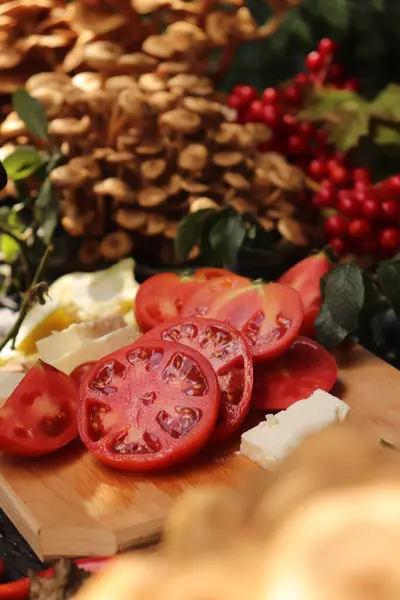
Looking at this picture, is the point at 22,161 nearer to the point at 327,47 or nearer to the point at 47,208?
the point at 47,208

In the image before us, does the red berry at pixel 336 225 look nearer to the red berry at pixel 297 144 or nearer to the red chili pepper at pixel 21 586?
the red berry at pixel 297 144

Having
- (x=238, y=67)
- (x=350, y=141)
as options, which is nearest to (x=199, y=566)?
(x=350, y=141)

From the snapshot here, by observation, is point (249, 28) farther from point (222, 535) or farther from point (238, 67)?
point (222, 535)

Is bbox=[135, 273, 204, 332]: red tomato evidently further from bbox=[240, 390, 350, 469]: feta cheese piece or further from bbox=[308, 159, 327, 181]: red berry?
bbox=[308, 159, 327, 181]: red berry

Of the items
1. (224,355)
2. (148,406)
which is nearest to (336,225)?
(224,355)

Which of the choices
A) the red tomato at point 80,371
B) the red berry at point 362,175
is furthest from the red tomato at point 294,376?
the red berry at point 362,175

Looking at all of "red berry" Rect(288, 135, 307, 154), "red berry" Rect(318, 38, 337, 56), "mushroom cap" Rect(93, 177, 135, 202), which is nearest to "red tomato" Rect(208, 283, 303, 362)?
"mushroom cap" Rect(93, 177, 135, 202)
